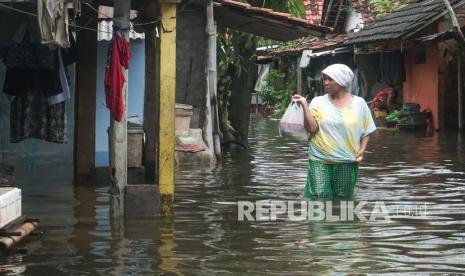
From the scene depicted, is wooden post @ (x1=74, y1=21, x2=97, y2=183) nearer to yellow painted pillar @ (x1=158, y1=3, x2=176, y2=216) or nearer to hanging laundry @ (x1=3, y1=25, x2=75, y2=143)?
hanging laundry @ (x1=3, y1=25, x2=75, y2=143)

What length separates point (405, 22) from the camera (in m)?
25.8

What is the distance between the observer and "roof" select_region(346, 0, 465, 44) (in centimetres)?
2416

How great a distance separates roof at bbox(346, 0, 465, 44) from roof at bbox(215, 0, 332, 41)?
765cm

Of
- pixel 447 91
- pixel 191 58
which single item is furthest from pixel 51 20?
pixel 447 91

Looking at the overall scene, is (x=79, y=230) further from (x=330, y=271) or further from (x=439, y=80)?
(x=439, y=80)

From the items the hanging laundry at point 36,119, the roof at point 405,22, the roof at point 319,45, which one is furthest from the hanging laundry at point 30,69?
the roof at point 319,45

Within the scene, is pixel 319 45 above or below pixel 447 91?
above

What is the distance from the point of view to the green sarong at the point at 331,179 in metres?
8.83

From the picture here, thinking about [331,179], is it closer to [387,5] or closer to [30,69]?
[30,69]

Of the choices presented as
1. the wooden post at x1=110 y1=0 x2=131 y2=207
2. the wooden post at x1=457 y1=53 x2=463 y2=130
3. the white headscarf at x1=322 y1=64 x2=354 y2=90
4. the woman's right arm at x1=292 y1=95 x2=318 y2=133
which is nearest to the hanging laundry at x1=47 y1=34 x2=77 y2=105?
the wooden post at x1=110 y1=0 x2=131 y2=207

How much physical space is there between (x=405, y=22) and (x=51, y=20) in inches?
752

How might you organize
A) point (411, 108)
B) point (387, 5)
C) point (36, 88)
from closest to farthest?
point (36, 88), point (411, 108), point (387, 5)

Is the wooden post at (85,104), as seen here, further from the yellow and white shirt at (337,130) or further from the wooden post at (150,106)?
the yellow and white shirt at (337,130)

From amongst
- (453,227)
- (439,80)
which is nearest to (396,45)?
(439,80)
